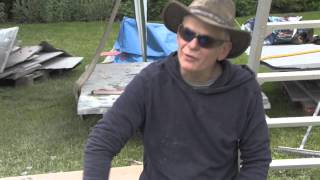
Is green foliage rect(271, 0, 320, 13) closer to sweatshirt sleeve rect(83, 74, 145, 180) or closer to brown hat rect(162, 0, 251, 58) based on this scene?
brown hat rect(162, 0, 251, 58)

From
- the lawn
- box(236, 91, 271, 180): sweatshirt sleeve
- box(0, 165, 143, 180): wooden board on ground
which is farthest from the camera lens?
the lawn

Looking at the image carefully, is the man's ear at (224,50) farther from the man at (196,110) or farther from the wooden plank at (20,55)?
the wooden plank at (20,55)

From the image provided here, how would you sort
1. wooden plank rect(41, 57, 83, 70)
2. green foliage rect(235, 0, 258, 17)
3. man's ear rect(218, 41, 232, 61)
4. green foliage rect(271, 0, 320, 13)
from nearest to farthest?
man's ear rect(218, 41, 232, 61) < wooden plank rect(41, 57, 83, 70) < green foliage rect(235, 0, 258, 17) < green foliage rect(271, 0, 320, 13)

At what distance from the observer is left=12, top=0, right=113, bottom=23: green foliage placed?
50.0 ft

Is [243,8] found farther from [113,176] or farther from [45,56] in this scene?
[113,176]

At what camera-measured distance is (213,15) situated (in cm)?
218

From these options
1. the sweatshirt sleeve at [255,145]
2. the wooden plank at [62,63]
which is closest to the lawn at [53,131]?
the wooden plank at [62,63]

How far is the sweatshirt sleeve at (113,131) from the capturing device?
6.97 ft

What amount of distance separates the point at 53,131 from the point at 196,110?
11.7ft

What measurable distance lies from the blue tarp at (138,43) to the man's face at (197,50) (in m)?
6.13

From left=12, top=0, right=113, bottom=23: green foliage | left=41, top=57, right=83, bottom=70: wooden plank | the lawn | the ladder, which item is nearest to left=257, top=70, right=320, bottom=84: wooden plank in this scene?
the ladder

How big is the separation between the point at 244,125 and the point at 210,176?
0.24 m

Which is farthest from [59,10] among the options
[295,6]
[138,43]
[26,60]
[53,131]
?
[53,131]

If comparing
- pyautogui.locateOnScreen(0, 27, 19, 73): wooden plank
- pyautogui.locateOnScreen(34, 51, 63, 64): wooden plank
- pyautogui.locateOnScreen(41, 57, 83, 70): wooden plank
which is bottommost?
pyautogui.locateOnScreen(41, 57, 83, 70): wooden plank
